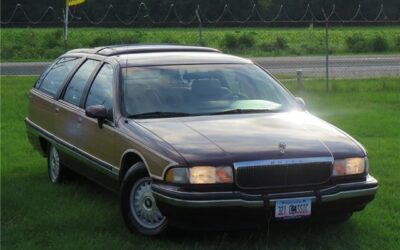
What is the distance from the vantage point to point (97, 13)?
163ft

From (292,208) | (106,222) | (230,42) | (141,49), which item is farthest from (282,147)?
(230,42)

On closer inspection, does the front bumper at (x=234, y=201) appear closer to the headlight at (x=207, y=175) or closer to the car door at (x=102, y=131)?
the headlight at (x=207, y=175)

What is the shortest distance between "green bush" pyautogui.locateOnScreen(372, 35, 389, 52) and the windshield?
31.5 meters

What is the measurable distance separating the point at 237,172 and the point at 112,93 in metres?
1.75

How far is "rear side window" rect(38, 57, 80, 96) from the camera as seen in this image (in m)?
7.72

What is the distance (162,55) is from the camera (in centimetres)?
679

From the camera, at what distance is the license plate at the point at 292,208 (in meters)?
5.10

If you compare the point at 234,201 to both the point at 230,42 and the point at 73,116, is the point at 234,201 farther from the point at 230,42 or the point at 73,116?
the point at 230,42

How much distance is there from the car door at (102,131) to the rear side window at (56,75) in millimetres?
932

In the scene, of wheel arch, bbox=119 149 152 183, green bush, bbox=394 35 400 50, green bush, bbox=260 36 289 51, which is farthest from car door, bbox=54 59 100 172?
green bush, bbox=394 35 400 50

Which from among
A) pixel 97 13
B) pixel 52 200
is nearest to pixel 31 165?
pixel 52 200

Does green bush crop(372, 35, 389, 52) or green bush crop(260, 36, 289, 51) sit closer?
green bush crop(260, 36, 289, 51)

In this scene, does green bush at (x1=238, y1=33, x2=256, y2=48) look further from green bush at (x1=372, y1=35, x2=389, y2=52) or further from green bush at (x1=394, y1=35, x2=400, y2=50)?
green bush at (x1=394, y1=35, x2=400, y2=50)

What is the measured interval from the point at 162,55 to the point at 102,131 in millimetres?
1035
